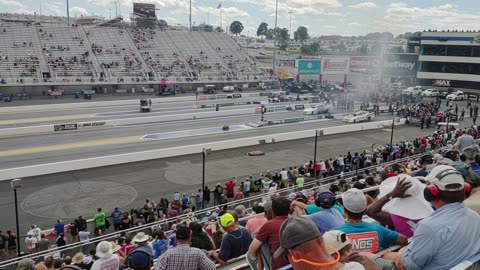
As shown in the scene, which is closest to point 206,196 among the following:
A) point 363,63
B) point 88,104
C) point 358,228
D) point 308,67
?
point 358,228

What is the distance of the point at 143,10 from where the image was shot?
80.6m

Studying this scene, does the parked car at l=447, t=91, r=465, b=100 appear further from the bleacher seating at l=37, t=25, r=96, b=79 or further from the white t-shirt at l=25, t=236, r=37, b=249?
the white t-shirt at l=25, t=236, r=37, b=249

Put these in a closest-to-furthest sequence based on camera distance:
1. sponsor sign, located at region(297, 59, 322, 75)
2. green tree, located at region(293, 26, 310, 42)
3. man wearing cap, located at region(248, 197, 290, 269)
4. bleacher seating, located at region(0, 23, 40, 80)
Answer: man wearing cap, located at region(248, 197, 290, 269), bleacher seating, located at region(0, 23, 40, 80), sponsor sign, located at region(297, 59, 322, 75), green tree, located at region(293, 26, 310, 42)

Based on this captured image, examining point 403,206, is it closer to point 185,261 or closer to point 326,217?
point 326,217

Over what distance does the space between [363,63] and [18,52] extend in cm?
4768

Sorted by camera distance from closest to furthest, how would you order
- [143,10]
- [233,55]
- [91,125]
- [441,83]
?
[91,125]
[441,83]
[233,55]
[143,10]

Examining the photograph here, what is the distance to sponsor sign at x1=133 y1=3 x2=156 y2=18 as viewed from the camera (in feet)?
263

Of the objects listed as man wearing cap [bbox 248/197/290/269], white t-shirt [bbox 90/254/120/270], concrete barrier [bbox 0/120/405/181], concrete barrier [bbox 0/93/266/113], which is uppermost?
man wearing cap [bbox 248/197/290/269]

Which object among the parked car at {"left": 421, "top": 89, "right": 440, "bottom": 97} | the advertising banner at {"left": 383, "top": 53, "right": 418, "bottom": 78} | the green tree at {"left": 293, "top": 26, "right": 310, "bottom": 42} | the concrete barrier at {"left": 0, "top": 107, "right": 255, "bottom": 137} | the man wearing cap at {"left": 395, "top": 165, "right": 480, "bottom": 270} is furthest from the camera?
the green tree at {"left": 293, "top": 26, "right": 310, "bottom": 42}

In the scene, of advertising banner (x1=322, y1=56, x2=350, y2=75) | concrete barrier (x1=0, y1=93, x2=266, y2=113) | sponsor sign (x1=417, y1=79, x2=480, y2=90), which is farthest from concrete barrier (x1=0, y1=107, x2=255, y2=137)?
sponsor sign (x1=417, y1=79, x2=480, y2=90)

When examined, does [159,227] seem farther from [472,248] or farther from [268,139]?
[268,139]

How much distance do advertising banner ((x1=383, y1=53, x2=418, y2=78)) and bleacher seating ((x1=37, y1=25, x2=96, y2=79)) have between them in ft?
141

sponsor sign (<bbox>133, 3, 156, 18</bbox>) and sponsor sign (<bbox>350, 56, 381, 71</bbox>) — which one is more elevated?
sponsor sign (<bbox>133, 3, 156, 18</bbox>)

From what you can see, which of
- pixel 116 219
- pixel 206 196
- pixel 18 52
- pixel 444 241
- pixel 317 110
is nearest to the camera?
pixel 444 241
